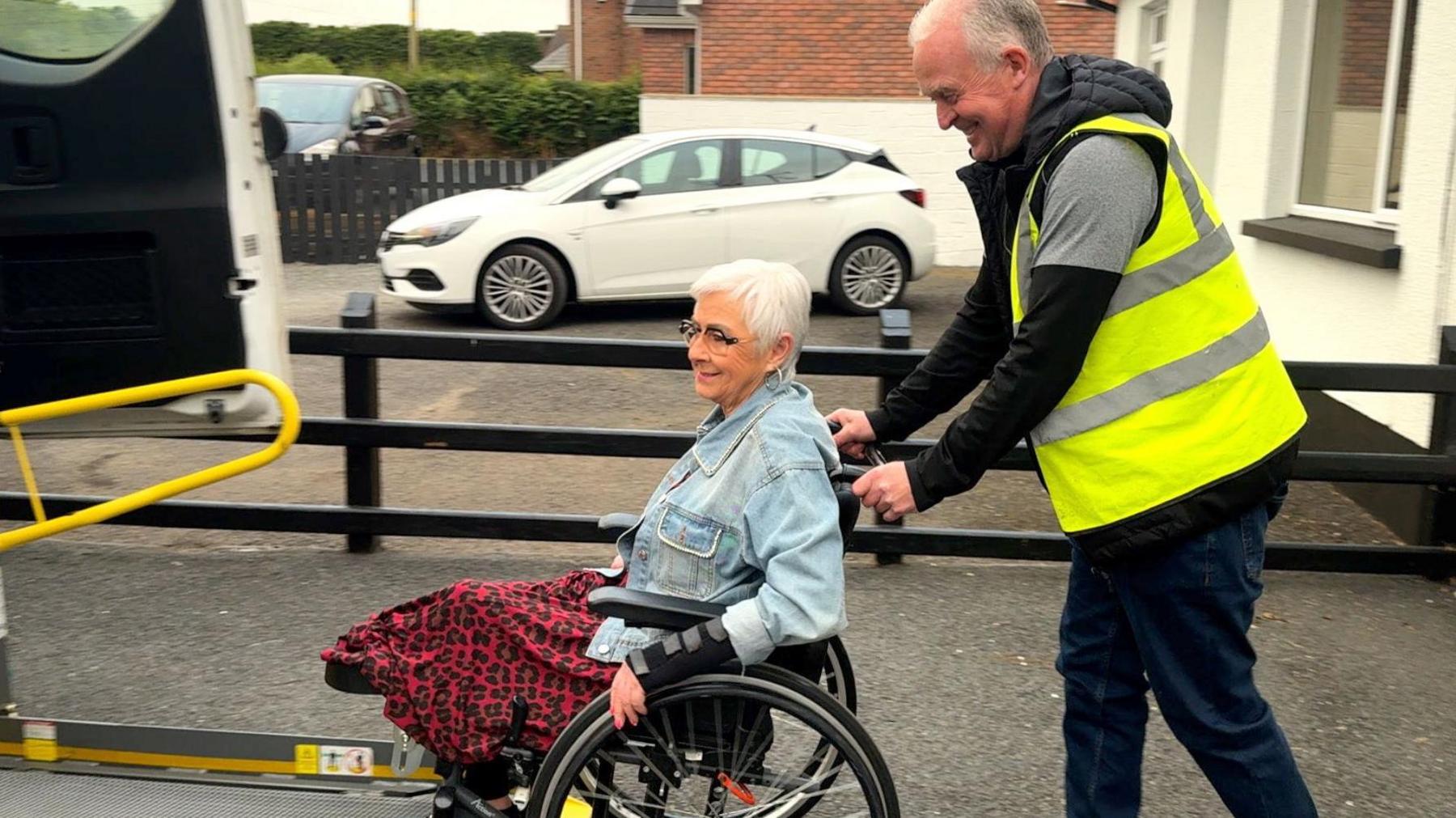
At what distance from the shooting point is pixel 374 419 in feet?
17.3

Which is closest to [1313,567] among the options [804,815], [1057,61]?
[804,815]

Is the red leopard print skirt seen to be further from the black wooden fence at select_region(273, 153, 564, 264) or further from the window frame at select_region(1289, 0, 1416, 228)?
the black wooden fence at select_region(273, 153, 564, 264)

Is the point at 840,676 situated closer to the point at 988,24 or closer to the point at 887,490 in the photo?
the point at 887,490

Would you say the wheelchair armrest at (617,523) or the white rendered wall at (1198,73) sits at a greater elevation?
the white rendered wall at (1198,73)

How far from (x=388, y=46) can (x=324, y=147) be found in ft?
80.3

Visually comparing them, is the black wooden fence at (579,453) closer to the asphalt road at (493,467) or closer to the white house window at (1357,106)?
the asphalt road at (493,467)

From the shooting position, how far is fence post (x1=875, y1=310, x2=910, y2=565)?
17.0ft

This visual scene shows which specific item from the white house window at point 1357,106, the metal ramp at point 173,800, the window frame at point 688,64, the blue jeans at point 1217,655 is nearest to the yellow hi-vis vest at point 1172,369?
the blue jeans at point 1217,655

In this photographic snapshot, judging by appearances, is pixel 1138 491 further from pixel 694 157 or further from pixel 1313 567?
pixel 694 157

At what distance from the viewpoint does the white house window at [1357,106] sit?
6488mm

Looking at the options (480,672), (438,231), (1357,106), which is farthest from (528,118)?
(480,672)

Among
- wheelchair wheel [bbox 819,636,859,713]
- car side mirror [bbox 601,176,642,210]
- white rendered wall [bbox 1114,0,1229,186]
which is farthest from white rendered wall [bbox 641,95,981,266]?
wheelchair wheel [bbox 819,636,859,713]

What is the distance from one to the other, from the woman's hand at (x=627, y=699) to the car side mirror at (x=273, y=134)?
1.85 meters

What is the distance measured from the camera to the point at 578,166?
11.5 m
